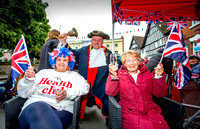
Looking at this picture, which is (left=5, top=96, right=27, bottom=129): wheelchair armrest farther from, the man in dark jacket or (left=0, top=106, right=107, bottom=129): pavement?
(left=0, top=106, right=107, bottom=129): pavement

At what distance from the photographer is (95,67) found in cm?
251

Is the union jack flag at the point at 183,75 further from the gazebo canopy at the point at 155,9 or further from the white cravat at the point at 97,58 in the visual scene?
the gazebo canopy at the point at 155,9

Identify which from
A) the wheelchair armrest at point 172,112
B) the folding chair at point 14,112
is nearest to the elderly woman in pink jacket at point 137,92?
the wheelchair armrest at point 172,112

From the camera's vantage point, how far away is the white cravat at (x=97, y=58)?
252 cm

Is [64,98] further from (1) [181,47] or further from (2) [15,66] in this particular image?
(1) [181,47]

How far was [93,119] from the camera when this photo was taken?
9.37 feet

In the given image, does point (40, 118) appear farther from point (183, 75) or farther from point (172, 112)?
point (183, 75)

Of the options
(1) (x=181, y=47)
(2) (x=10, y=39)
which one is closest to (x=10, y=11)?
(2) (x=10, y=39)

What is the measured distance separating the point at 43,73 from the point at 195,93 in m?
3.30

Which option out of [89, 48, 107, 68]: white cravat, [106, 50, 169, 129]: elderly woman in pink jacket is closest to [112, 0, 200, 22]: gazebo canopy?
[89, 48, 107, 68]: white cravat

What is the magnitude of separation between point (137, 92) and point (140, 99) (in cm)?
10

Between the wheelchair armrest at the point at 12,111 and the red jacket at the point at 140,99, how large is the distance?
129cm

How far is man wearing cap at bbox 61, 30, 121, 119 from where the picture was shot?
7.90ft

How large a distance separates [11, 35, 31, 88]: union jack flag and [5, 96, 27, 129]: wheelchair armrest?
58 cm
